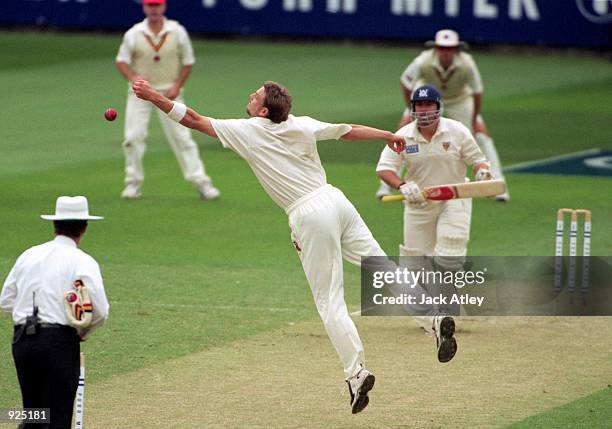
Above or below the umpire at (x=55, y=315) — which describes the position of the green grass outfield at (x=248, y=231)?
below

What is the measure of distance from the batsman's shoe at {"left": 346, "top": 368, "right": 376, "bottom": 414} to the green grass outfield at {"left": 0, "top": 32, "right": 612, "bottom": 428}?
0.57ft

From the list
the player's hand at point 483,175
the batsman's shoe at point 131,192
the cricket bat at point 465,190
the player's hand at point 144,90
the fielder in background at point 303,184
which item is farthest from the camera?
the batsman's shoe at point 131,192

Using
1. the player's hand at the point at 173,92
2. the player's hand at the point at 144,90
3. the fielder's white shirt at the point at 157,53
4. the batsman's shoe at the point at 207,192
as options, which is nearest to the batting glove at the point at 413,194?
the player's hand at the point at 144,90

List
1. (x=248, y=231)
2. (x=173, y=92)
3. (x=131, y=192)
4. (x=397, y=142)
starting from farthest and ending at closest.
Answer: (x=131, y=192), (x=173, y=92), (x=248, y=231), (x=397, y=142)

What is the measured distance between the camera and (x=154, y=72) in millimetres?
17812

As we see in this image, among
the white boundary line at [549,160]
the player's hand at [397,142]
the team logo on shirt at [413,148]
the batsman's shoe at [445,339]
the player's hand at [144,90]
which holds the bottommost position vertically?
the white boundary line at [549,160]

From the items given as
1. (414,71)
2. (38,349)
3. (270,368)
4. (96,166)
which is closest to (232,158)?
(96,166)

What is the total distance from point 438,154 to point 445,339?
223 cm

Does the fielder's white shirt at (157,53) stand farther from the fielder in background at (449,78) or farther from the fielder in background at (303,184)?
the fielder in background at (303,184)

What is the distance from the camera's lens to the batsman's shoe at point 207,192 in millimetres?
17984

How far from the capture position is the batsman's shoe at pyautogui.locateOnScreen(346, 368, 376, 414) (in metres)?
8.97

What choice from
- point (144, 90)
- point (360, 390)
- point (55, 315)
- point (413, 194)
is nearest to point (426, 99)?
point (413, 194)

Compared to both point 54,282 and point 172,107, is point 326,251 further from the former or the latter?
point 54,282

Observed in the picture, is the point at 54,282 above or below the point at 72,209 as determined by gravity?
below
